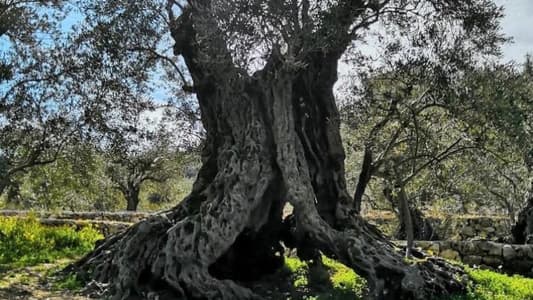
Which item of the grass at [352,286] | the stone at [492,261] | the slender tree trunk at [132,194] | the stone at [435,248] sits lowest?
the grass at [352,286]

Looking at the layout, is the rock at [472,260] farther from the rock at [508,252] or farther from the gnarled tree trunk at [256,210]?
the gnarled tree trunk at [256,210]

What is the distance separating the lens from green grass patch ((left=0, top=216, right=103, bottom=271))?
13.3 metres

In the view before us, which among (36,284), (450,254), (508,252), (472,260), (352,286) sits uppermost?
(508,252)

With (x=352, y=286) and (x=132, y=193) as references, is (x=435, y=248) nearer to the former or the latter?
(x=352, y=286)

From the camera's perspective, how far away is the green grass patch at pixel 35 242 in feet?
43.6

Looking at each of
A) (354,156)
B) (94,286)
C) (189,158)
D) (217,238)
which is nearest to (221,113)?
(217,238)

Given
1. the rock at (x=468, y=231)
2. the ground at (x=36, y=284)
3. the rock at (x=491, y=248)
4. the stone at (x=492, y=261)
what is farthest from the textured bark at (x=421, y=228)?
the ground at (x=36, y=284)

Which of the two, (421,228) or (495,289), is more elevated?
(421,228)

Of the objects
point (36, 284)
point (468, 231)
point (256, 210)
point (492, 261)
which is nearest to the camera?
point (256, 210)

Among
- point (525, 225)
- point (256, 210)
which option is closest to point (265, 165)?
point (256, 210)

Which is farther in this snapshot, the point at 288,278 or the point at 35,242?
the point at 35,242

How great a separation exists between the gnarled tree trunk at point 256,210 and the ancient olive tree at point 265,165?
2 cm

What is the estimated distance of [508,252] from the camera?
14.0 metres

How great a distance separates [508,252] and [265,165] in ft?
26.0
